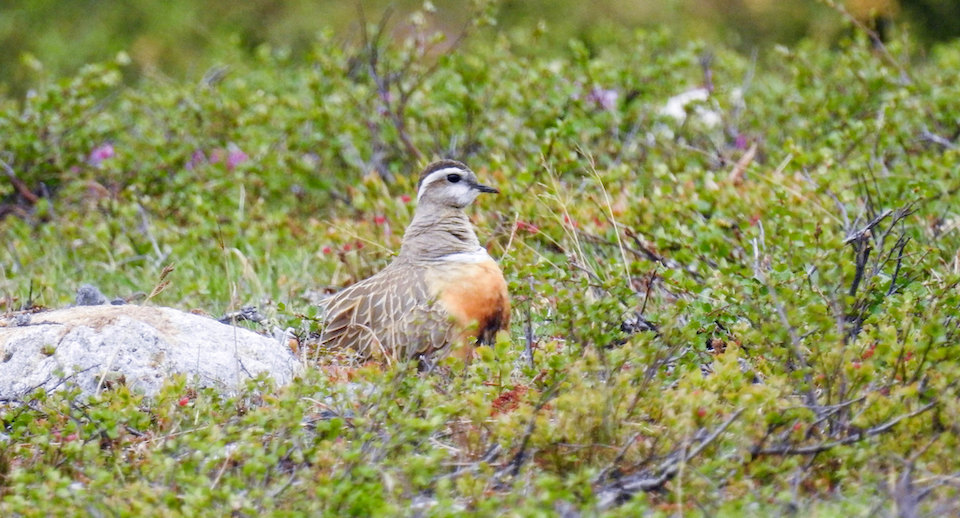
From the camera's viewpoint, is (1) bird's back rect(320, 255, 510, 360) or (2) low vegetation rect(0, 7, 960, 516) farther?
(1) bird's back rect(320, 255, 510, 360)

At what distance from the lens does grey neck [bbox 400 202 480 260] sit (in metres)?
6.43

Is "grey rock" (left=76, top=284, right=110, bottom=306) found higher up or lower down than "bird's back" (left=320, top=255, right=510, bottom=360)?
lower down

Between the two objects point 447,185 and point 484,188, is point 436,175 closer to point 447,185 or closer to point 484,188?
point 447,185

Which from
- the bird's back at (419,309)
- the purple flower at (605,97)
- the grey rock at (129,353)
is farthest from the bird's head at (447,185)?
the purple flower at (605,97)

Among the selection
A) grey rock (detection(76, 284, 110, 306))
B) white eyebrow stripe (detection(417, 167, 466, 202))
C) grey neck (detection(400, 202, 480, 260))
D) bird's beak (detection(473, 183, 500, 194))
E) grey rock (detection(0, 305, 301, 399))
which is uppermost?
white eyebrow stripe (detection(417, 167, 466, 202))

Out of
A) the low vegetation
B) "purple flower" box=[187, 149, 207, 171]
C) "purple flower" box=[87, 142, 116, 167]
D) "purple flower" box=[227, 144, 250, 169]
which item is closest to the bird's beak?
the low vegetation

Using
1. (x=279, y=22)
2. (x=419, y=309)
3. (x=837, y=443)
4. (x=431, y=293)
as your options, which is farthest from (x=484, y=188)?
(x=279, y=22)

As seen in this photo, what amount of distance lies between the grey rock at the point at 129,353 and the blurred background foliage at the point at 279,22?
862cm

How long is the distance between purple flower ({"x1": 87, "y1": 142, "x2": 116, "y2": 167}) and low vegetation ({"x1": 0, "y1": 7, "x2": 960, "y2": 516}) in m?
0.02

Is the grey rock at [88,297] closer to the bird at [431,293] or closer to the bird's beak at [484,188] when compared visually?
the bird at [431,293]

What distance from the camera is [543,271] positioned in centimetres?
575

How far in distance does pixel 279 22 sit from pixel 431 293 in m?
9.11

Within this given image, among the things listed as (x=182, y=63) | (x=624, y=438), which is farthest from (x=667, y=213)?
(x=182, y=63)

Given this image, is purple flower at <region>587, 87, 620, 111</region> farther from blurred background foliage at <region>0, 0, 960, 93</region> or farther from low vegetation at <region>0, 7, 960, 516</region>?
blurred background foliage at <region>0, 0, 960, 93</region>
